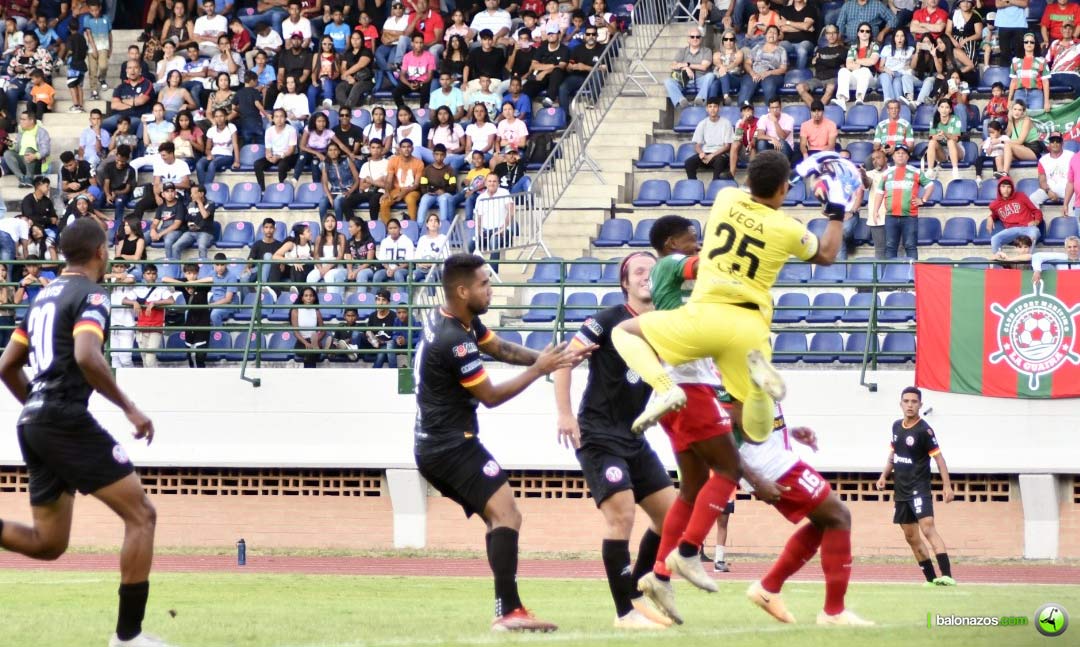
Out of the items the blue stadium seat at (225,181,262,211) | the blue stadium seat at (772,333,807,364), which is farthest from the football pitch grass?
the blue stadium seat at (225,181,262,211)

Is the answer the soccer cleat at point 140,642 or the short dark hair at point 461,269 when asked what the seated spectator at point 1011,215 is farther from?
the soccer cleat at point 140,642

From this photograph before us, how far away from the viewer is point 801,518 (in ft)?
27.7

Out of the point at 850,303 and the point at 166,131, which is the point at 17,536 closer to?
the point at 850,303

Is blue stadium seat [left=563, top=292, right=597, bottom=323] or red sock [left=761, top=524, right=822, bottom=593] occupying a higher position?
red sock [left=761, top=524, right=822, bottom=593]

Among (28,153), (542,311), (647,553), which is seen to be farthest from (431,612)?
(28,153)

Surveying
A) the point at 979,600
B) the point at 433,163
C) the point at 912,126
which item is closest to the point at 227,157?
the point at 433,163

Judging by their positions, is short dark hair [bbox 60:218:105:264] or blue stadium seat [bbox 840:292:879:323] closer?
short dark hair [bbox 60:218:105:264]

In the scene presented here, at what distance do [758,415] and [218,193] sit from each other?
1678cm

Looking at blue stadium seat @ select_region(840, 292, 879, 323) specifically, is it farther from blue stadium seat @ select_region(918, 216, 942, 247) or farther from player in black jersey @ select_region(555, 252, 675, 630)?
player in black jersey @ select_region(555, 252, 675, 630)

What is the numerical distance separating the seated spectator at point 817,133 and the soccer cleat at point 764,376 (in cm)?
1292

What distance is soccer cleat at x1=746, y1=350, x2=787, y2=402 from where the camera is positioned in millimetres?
8031

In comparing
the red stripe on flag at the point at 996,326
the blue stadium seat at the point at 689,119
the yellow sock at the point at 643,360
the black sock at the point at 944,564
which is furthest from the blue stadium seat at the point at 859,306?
the yellow sock at the point at 643,360

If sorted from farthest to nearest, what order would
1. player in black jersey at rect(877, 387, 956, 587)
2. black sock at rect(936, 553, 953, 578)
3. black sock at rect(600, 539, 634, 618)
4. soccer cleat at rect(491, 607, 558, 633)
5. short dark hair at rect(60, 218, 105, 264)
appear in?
player in black jersey at rect(877, 387, 956, 587)
black sock at rect(936, 553, 953, 578)
black sock at rect(600, 539, 634, 618)
soccer cleat at rect(491, 607, 558, 633)
short dark hair at rect(60, 218, 105, 264)

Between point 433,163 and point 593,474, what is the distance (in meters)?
13.7
